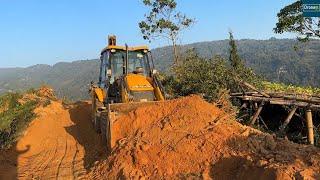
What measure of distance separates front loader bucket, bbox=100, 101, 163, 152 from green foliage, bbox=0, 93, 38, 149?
4709 mm

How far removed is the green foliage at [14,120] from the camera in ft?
51.4

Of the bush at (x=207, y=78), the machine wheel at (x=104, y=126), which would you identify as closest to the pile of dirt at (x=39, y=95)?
the bush at (x=207, y=78)

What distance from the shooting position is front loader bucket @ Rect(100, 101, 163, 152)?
Answer: 11.4 m

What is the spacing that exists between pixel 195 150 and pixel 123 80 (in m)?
4.46

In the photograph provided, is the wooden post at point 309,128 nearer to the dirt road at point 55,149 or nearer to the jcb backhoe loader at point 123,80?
the jcb backhoe loader at point 123,80

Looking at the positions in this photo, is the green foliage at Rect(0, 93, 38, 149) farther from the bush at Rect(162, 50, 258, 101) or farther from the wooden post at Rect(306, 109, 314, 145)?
the wooden post at Rect(306, 109, 314, 145)

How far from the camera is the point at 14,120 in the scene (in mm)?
18109

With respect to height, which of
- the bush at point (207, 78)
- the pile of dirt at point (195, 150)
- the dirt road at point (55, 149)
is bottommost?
the dirt road at point (55, 149)

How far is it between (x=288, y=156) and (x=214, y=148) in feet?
5.93

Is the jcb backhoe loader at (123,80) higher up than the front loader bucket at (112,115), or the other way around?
the jcb backhoe loader at (123,80)

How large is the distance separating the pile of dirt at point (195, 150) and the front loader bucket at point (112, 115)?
17 centimetres

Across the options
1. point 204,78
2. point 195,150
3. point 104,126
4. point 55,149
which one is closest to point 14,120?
point 55,149

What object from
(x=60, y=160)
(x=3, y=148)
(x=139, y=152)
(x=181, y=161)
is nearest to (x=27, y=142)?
(x=3, y=148)

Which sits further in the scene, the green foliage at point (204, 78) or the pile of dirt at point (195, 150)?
the green foliage at point (204, 78)
